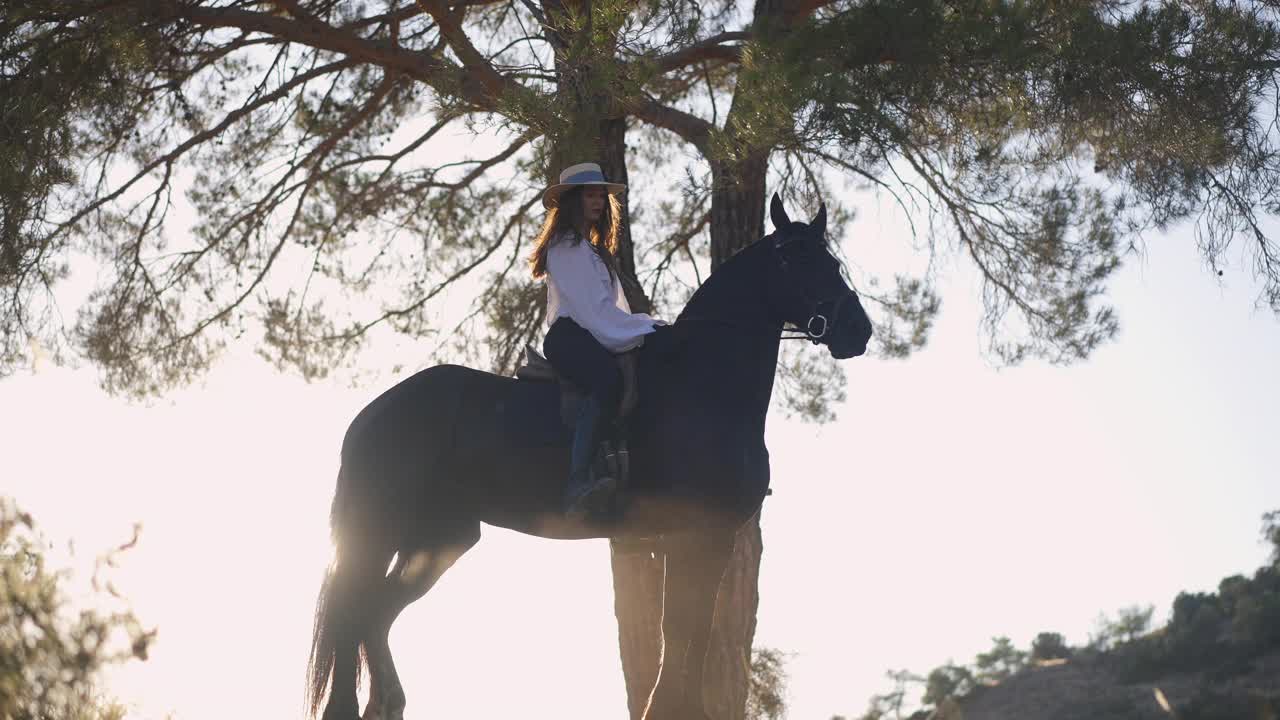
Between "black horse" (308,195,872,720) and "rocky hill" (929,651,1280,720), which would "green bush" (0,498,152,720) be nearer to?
"black horse" (308,195,872,720)

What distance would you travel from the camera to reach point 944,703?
38.0 ft

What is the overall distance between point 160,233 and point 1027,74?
20.3ft

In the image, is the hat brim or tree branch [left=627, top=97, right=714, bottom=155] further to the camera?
tree branch [left=627, top=97, right=714, bottom=155]

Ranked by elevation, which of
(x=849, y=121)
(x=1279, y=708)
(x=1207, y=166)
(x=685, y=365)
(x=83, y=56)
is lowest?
(x=1279, y=708)

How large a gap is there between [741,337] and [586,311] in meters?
0.64

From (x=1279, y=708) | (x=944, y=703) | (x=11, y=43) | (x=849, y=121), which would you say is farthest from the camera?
(x=944, y=703)

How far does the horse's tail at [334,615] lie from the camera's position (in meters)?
5.33

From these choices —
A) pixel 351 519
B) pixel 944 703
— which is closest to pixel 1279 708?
pixel 944 703

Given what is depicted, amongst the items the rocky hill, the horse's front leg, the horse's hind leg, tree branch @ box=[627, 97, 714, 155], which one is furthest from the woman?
the rocky hill

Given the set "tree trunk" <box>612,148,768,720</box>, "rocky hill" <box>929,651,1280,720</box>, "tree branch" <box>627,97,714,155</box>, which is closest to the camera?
"tree trunk" <box>612,148,768,720</box>

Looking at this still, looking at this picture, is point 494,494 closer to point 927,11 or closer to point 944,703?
point 927,11

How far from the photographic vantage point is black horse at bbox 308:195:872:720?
17.5 feet

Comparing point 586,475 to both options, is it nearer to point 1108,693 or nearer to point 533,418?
point 533,418

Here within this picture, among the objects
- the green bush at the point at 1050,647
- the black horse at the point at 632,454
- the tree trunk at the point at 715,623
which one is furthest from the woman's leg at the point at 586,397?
the green bush at the point at 1050,647
